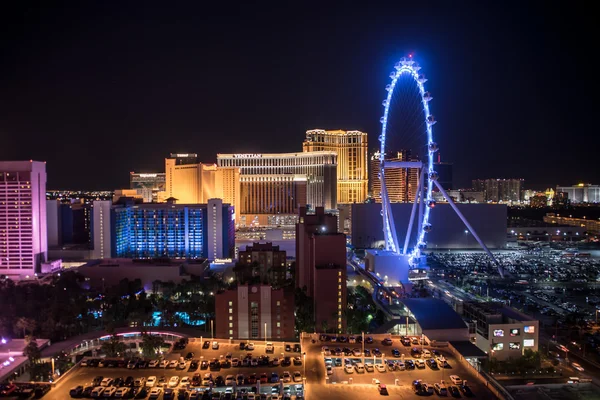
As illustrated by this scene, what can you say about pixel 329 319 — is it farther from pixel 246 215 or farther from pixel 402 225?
pixel 246 215

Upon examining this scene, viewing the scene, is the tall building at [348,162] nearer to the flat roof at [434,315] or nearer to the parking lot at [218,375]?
the flat roof at [434,315]

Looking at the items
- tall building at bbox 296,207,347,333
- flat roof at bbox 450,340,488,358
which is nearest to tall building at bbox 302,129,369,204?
tall building at bbox 296,207,347,333

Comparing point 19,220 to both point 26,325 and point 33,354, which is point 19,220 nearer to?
point 26,325

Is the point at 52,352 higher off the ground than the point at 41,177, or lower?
lower

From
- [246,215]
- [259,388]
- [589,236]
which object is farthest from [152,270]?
[589,236]

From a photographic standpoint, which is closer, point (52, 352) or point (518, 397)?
point (518, 397)

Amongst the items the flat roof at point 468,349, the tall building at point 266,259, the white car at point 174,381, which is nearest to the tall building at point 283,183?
the tall building at point 266,259
